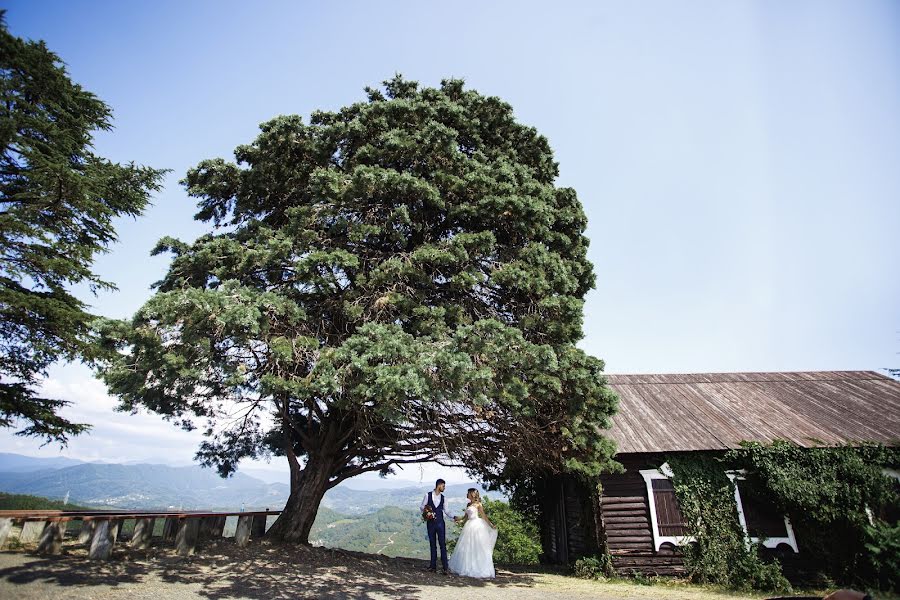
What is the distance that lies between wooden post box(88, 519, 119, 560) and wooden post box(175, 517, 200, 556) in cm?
126

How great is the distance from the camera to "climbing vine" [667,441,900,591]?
10.6 m

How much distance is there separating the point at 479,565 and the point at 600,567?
158 inches

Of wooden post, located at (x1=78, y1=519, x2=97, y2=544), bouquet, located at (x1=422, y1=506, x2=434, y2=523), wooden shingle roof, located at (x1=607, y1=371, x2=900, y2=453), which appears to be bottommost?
wooden post, located at (x1=78, y1=519, x2=97, y2=544)

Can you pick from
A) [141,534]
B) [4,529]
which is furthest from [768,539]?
[4,529]

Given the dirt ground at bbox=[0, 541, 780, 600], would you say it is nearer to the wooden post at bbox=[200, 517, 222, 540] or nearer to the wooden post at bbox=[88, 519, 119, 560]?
the wooden post at bbox=[88, 519, 119, 560]

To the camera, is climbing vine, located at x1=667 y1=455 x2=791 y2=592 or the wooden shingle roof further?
the wooden shingle roof

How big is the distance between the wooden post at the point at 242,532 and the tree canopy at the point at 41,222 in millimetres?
7876

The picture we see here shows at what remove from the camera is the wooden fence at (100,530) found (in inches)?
291

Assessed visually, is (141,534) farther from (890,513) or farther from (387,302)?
(890,513)

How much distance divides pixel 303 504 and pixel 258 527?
1.52 m

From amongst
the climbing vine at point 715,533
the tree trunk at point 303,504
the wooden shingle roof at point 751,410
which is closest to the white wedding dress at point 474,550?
the tree trunk at point 303,504

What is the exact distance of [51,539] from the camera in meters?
7.39

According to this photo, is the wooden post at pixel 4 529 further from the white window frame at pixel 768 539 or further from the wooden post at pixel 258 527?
the white window frame at pixel 768 539

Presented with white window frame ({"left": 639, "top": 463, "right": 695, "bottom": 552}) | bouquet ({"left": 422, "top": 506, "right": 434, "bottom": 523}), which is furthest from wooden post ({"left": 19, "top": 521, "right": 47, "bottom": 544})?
white window frame ({"left": 639, "top": 463, "right": 695, "bottom": 552})
